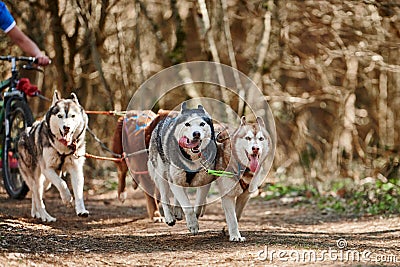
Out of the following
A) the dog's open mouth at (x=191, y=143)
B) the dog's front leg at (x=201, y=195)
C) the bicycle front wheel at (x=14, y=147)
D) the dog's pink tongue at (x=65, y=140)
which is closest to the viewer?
the dog's open mouth at (x=191, y=143)

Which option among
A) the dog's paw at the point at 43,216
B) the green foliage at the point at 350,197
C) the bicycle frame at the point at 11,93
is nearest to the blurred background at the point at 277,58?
the green foliage at the point at 350,197

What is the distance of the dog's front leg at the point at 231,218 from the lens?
5.97 metres

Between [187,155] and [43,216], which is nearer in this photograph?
[187,155]

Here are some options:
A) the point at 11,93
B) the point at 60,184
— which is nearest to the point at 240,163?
the point at 60,184

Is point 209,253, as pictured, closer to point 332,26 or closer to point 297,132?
point 332,26

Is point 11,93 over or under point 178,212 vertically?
over

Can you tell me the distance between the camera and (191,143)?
19.8ft

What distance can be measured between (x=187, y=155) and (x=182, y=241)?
2.65ft

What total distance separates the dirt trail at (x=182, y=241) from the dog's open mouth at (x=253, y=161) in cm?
66

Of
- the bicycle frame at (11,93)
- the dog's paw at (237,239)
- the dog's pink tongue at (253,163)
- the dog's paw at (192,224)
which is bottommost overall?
the dog's paw at (237,239)

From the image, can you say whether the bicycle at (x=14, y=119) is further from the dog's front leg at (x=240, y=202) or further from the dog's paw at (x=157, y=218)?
the dog's front leg at (x=240, y=202)

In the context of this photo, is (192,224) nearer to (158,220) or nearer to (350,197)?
(158,220)

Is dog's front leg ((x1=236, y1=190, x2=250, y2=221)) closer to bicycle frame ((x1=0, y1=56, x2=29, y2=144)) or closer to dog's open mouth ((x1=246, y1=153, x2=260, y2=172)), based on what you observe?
dog's open mouth ((x1=246, y1=153, x2=260, y2=172))

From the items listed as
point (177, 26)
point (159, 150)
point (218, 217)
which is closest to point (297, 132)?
point (177, 26)
